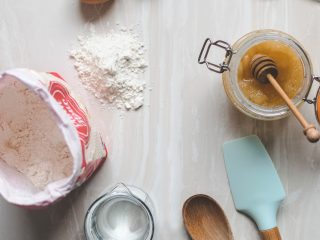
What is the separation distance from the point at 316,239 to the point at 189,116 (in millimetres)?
276

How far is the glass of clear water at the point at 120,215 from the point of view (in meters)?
0.78

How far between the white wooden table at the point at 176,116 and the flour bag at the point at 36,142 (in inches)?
2.7

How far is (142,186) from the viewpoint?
Answer: 2.66 feet

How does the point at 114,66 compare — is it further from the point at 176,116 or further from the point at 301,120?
the point at 301,120

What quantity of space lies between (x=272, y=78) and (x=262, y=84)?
0.04m

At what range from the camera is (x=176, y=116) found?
0.81m

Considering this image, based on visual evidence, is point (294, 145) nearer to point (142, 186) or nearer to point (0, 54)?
point (142, 186)

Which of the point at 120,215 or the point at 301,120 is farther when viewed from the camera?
the point at 120,215

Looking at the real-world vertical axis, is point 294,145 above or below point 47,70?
below

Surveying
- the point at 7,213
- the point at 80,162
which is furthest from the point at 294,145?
the point at 7,213

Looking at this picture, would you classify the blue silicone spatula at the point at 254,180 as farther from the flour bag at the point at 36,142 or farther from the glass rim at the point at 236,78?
the flour bag at the point at 36,142

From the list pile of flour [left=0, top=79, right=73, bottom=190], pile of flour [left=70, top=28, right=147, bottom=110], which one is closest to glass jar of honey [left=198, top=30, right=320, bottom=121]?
pile of flour [left=70, top=28, right=147, bottom=110]

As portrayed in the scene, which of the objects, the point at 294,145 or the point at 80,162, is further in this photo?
the point at 294,145

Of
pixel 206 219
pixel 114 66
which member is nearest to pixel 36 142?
pixel 114 66
